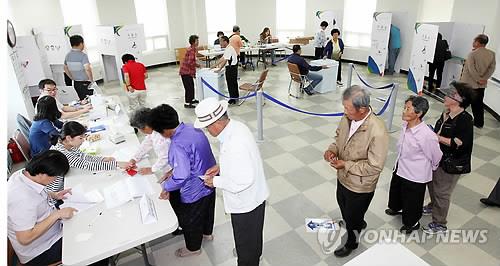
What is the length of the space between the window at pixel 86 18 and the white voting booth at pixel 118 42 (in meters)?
0.33

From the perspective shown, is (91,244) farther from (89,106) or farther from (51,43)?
(51,43)

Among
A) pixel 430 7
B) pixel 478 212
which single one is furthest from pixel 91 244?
pixel 430 7

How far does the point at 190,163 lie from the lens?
2.46m

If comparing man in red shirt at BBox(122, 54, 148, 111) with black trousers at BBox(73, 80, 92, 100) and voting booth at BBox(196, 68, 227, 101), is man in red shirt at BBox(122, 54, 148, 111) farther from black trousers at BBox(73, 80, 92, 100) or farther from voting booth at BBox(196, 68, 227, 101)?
voting booth at BBox(196, 68, 227, 101)

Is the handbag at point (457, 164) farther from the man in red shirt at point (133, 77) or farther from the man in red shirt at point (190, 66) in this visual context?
the man in red shirt at point (190, 66)

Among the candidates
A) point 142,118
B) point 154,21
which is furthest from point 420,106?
point 154,21

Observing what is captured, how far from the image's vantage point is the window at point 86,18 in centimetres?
841

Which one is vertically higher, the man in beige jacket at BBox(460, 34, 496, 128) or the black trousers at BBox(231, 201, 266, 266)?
the man in beige jacket at BBox(460, 34, 496, 128)

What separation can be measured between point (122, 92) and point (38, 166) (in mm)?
6358

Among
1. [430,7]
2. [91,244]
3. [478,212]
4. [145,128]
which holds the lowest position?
[478,212]

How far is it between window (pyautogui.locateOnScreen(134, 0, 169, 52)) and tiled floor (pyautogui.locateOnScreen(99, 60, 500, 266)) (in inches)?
203

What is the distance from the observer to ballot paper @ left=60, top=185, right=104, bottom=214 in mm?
2412

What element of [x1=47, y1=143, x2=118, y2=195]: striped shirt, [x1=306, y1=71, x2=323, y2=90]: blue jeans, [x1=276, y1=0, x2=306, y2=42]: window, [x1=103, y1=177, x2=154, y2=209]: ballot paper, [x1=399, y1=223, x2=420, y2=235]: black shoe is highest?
[x1=276, y1=0, x2=306, y2=42]: window

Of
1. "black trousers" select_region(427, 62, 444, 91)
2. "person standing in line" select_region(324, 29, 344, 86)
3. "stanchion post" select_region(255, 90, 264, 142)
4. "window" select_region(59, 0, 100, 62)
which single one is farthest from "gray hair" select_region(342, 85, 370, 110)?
"window" select_region(59, 0, 100, 62)
